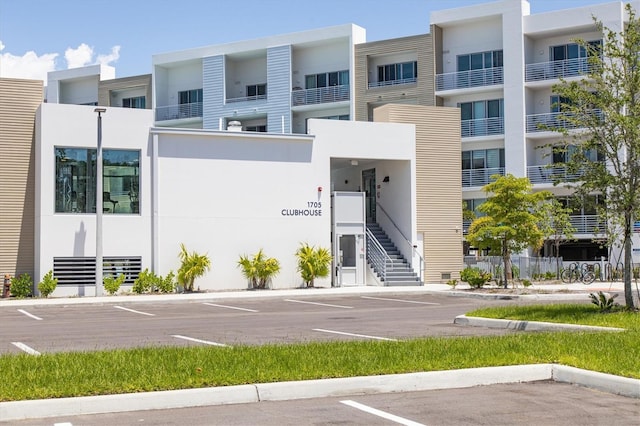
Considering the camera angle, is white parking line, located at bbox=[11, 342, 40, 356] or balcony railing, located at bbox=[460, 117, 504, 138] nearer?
white parking line, located at bbox=[11, 342, 40, 356]

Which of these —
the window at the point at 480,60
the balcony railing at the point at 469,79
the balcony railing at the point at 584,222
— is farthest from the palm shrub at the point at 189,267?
the window at the point at 480,60

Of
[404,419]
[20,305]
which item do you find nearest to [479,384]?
[404,419]

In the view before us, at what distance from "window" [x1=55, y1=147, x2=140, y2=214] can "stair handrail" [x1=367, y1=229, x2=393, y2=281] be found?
10465 mm

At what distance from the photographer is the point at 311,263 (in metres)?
34.7

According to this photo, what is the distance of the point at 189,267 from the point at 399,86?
26.5 metres

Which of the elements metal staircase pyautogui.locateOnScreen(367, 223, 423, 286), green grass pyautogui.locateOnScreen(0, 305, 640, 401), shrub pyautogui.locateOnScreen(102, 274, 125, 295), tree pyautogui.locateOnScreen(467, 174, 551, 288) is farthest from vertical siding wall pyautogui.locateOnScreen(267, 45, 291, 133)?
green grass pyautogui.locateOnScreen(0, 305, 640, 401)

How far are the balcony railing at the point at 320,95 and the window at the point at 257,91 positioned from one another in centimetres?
258

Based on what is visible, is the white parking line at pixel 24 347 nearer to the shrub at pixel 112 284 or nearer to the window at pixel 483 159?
the shrub at pixel 112 284

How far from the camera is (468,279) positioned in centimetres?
3294

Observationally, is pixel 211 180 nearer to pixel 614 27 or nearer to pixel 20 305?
pixel 20 305

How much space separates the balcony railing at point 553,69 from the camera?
5131cm

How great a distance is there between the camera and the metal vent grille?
31562 mm

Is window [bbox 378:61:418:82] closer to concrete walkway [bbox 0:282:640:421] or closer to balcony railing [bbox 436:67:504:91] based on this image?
balcony railing [bbox 436:67:504:91]

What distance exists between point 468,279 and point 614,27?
80.2 ft
